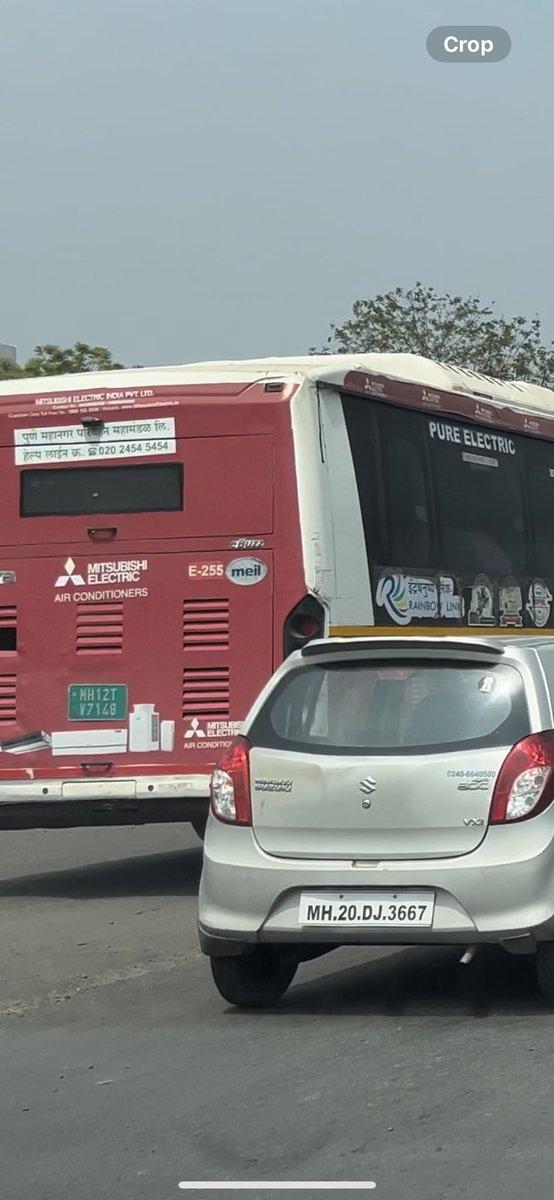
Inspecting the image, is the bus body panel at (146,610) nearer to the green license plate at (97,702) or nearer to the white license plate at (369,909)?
the green license plate at (97,702)

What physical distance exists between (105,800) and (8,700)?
0.96m

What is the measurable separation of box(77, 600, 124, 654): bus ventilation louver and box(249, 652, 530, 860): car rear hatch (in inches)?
169

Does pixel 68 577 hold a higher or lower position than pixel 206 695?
higher

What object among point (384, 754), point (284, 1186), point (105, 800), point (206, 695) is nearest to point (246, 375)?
point (206, 695)

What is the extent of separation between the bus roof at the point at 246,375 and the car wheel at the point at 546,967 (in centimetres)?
534

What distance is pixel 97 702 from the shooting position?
12.2 metres

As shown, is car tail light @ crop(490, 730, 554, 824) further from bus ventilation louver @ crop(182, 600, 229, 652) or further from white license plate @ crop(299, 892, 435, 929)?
bus ventilation louver @ crop(182, 600, 229, 652)

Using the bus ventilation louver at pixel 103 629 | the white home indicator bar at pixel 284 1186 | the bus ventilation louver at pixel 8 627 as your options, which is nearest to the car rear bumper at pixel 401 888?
the white home indicator bar at pixel 284 1186

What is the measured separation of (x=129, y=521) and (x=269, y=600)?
1141 millimetres

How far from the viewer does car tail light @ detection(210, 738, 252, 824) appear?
7891 mm

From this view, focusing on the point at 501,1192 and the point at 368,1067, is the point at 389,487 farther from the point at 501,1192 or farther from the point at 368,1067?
the point at 501,1192

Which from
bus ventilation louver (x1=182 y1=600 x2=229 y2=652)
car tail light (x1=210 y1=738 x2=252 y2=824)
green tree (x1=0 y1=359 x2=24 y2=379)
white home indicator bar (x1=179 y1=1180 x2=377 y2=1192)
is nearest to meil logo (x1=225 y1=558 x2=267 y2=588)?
bus ventilation louver (x1=182 y1=600 x2=229 y2=652)

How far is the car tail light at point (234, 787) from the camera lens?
789 centimetres

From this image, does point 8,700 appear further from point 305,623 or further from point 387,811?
point 387,811
